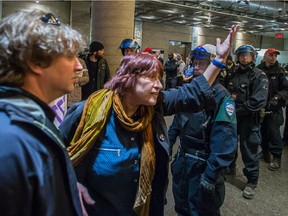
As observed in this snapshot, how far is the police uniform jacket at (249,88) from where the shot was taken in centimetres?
353

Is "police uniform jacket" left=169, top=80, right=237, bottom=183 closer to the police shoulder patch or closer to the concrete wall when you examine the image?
the police shoulder patch

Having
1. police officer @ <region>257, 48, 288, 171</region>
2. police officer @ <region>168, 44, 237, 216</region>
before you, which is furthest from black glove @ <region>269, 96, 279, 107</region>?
police officer @ <region>168, 44, 237, 216</region>

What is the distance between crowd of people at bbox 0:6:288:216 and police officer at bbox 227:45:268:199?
0.08 ft

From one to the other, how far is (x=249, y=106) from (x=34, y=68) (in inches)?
122

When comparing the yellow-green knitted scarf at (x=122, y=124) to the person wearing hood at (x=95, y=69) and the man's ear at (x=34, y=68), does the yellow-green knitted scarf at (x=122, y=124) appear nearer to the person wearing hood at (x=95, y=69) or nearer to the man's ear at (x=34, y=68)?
the man's ear at (x=34, y=68)

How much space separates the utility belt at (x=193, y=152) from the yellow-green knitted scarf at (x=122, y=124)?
753 mm

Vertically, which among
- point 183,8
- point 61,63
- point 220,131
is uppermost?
point 183,8

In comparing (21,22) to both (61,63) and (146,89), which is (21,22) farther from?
(146,89)

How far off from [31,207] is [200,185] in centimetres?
157

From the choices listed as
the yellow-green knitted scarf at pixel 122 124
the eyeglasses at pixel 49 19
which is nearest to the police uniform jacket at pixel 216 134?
the yellow-green knitted scarf at pixel 122 124

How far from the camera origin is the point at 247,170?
11.7ft

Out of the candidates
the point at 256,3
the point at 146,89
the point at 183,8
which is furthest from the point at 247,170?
the point at 256,3

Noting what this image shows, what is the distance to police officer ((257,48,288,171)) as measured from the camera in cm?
440

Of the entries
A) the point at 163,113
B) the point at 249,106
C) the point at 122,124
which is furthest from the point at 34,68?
the point at 249,106
